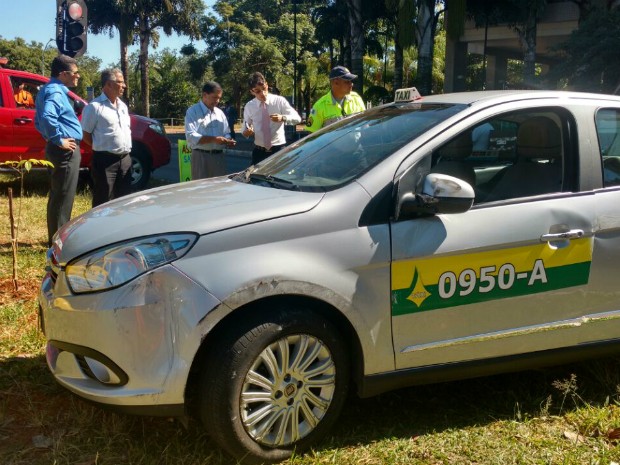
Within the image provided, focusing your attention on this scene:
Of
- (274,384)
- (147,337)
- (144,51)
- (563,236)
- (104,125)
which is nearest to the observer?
(147,337)

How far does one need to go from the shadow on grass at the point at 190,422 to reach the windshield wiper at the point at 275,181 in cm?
119

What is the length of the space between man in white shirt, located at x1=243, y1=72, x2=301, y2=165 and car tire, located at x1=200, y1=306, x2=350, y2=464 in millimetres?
4511

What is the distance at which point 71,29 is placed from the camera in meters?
8.35

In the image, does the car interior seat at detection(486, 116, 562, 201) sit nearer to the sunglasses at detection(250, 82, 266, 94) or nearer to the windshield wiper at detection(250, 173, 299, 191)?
the windshield wiper at detection(250, 173, 299, 191)

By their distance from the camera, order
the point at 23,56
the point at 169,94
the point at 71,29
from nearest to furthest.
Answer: the point at 71,29
the point at 169,94
the point at 23,56

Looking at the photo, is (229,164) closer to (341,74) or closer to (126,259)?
(341,74)

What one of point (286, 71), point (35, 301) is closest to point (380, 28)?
point (286, 71)

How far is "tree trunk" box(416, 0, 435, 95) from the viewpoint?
2197 cm

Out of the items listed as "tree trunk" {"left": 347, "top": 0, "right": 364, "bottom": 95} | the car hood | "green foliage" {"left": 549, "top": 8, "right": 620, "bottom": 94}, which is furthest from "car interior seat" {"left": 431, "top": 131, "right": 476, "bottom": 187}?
"tree trunk" {"left": 347, "top": 0, "right": 364, "bottom": 95}

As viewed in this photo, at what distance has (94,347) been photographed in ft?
8.52

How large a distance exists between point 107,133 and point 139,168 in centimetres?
404

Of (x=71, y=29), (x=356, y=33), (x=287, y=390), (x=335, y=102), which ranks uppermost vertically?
(x=356, y=33)

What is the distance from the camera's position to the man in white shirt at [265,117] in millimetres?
6965

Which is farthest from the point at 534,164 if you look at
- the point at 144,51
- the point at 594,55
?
the point at 144,51
